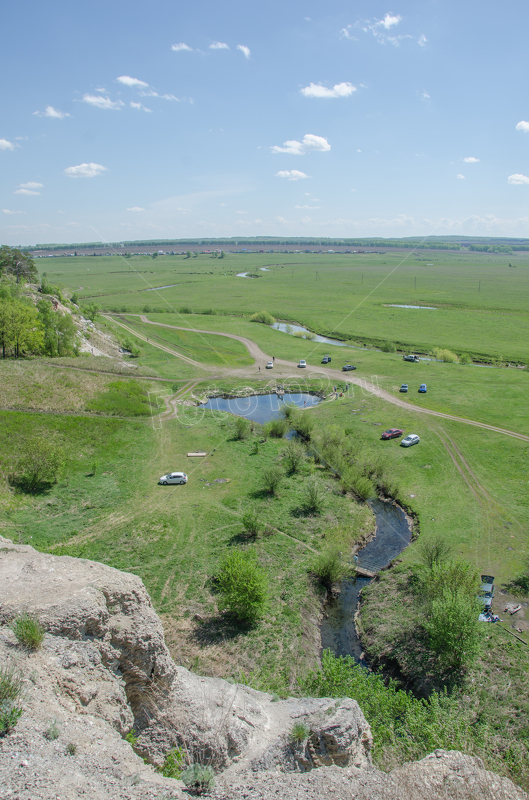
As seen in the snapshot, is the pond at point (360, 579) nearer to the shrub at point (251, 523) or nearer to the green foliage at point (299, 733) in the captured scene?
the shrub at point (251, 523)

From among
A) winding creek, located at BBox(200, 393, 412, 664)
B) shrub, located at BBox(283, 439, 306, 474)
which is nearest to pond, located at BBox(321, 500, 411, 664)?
winding creek, located at BBox(200, 393, 412, 664)

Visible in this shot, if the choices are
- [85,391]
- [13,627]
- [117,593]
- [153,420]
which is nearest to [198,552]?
[117,593]

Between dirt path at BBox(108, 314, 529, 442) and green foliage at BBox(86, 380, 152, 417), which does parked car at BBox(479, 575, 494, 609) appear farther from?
green foliage at BBox(86, 380, 152, 417)

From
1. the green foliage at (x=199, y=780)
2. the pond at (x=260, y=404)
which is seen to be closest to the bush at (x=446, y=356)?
the pond at (x=260, y=404)

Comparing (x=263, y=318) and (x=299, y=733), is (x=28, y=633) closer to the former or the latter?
(x=299, y=733)

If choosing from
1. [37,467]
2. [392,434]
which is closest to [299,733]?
[37,467]

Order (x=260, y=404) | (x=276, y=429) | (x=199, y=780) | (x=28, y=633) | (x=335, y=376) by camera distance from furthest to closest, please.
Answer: (x=335, y=376) → (x=260, y=404) → (x=276, y=429) → (x=28, y=633) → (x=199, y=780)
